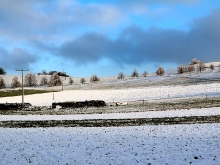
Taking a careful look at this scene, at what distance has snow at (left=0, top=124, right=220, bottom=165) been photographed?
593 inches

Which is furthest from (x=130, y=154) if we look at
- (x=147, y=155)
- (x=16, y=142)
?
(x=16, y=142)

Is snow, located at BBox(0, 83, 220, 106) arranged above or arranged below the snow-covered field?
above

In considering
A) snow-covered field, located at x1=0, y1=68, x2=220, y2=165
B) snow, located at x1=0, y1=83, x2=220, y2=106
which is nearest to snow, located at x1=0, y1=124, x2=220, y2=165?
snow-covered field, located at x1=0, y1=68, x2=220, y2=165

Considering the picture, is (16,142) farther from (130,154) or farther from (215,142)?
(215,142)

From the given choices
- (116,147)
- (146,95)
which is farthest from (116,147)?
(146,95)

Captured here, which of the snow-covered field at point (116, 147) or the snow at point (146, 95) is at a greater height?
the snow at point (146, 95)

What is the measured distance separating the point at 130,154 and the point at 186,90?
7296 cm

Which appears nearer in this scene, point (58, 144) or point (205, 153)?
point (205, 153)

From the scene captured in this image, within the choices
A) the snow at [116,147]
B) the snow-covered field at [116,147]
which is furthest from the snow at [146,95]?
the snow at [116,147]

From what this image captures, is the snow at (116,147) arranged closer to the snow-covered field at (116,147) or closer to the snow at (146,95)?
the snow-covered field at (116,147)

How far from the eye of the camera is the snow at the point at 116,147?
15.1 metres

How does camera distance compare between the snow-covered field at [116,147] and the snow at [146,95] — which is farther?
the snow at [146,95]

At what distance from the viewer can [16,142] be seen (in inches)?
846

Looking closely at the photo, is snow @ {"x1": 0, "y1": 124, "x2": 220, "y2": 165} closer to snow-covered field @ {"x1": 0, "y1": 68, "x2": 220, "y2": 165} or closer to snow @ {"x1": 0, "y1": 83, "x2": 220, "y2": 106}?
snow-covered field @ {"x1": 0, "y1": 68, "x2": 220, "y2": 165}
